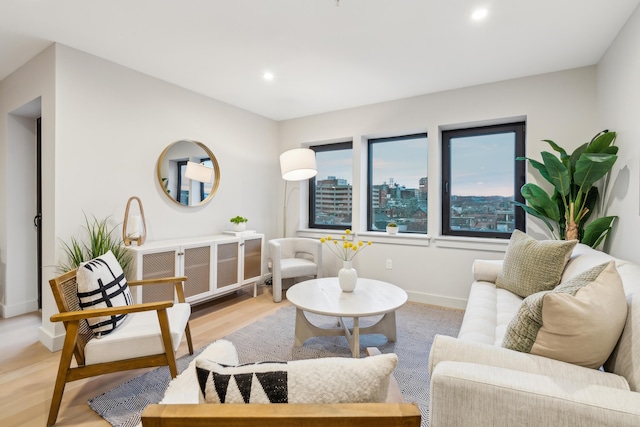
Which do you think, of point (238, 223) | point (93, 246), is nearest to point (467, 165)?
point (238, 223)

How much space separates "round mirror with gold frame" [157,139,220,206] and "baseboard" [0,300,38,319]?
6.11 ft

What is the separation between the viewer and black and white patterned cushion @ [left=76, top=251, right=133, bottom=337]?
1.74m

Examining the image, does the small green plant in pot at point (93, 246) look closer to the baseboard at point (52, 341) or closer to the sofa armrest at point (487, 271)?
the baseboard at point (52, 341)

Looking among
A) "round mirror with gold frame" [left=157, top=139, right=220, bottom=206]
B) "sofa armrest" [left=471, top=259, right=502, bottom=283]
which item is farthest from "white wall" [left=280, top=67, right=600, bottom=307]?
"round mirror with gold frame" [left=157, top=139, right=220, bottom=206]

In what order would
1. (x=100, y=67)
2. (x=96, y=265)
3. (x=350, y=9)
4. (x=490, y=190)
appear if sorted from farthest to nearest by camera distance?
1. (x=490, y=190)
2. (x=100, y=67)
3. (x=350, y=9)
4. (x=96, y=265)

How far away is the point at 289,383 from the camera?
72 centimetres

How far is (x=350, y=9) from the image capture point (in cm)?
204

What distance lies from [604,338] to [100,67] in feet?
12.2

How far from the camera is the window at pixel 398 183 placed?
392 cm

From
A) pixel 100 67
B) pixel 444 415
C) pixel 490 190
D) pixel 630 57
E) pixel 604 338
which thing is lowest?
pixel 444 415

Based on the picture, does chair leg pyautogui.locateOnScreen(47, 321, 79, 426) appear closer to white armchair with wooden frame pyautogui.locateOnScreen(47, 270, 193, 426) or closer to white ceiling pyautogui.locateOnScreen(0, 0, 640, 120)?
white armchair with wooden frame pyautogui.locateOnScreen(47, 270, 193, 426)

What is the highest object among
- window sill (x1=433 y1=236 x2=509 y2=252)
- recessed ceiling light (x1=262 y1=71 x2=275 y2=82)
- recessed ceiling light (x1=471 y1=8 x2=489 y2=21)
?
recessed ceiling light (x1=262 y1=71 x2=275 y2=82)

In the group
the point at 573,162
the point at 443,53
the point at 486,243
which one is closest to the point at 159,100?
the point at 443,53

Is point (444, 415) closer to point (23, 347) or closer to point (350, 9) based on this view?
point (350, 9)
